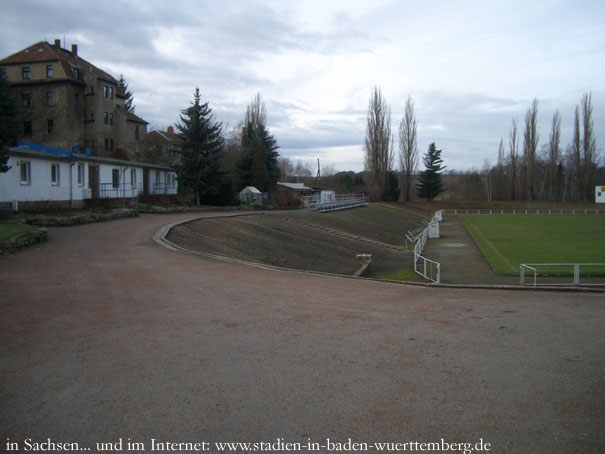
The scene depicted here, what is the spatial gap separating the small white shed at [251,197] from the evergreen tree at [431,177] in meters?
47.1

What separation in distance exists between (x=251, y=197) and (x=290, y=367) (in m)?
44.8

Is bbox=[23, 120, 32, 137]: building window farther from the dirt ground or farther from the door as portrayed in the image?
the dirt ground

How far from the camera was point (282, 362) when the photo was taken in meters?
6.12

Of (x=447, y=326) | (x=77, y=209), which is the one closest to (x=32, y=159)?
(x=77, y=209)

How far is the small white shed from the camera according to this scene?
163 feet

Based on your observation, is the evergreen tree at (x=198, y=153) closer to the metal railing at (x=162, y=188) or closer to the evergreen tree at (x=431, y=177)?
the metal railing at (x=162, y=188)

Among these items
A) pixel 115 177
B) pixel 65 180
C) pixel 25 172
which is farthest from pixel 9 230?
pixel 115 177

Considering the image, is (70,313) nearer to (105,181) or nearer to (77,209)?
(77,209)

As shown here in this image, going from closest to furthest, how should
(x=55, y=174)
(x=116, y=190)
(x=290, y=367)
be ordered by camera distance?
1. (x=290, y=367)
2. (x=55, y=174)
3. (x=116, y=190)

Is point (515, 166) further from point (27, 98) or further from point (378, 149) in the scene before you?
point (27, 98)

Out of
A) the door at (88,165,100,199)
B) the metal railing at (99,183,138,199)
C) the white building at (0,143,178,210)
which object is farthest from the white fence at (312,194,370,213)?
the door at (88,165,100,199)

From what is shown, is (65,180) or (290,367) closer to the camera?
(290,367)

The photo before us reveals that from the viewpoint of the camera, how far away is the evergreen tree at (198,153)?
44000mm

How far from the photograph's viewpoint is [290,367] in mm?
5945
